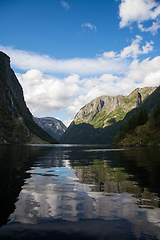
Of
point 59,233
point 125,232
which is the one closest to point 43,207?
point 59,233

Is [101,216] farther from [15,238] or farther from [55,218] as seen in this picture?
[15,238]

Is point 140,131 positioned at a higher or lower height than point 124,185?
higher

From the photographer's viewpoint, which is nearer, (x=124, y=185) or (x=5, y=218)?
(x=5, y=218)

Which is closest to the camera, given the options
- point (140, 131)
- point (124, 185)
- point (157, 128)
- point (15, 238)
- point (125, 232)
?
point (15, 238)

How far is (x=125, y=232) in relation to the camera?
21.1 ft

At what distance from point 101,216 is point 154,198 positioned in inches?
177

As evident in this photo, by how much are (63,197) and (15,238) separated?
5.05 meters

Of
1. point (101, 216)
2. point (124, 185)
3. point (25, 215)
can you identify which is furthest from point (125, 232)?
point (124, 185)

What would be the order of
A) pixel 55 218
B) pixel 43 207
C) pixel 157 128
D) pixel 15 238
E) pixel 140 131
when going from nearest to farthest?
pixel 15 238, pixel 55 218, pixel 43 207, pixel 157 128, pixel 140 131

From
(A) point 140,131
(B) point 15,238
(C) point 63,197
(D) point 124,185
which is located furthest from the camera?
(A) point 140,131

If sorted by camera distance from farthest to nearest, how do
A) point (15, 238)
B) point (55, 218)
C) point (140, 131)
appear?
point (140, 131)
point (55, 218)
point (15, 238)

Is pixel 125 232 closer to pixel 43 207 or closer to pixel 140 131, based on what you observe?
pixel 43 207

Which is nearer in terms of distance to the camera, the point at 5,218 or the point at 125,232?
the point at 125,232

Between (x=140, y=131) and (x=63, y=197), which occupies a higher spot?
(x=140, y=131)
